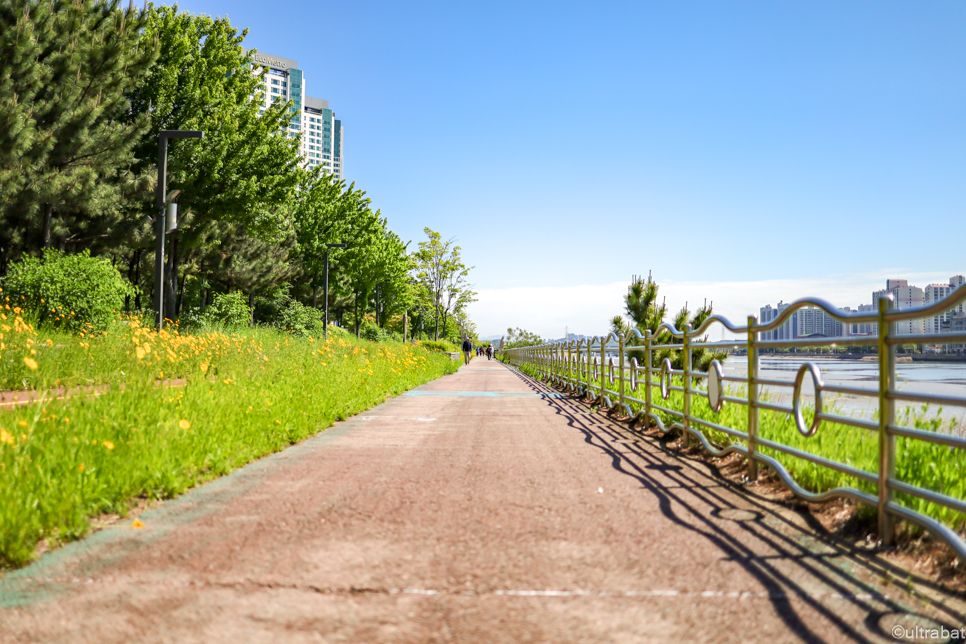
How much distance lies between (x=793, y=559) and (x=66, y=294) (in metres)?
14.9

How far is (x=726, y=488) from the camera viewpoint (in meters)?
5.15

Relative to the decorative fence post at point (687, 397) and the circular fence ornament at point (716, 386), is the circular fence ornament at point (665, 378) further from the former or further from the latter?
the circular fence ornament at point (716, 386)

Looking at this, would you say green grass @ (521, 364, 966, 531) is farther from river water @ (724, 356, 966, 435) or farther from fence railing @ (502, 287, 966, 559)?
river water @ (724, 356, 966, 435)

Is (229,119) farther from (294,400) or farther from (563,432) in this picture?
(563,432)

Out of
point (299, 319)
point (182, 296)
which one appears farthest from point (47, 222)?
point (299, 319)

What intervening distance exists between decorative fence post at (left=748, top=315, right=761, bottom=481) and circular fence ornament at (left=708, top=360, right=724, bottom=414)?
0.54m

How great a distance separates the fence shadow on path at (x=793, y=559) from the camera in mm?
2646

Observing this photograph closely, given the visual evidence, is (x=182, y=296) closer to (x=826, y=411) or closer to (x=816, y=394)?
(x=826, y=411)

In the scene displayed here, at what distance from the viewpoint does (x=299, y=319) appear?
39.0 m

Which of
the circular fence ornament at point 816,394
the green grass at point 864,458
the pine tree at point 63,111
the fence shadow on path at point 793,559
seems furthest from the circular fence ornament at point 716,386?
the pine tree at point 63,111

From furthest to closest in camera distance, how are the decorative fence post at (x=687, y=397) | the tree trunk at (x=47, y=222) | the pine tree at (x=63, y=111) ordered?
the tree trunk at (x=47, y=222)
the pine tree at (x=63, y=111)
the decorative fence post at (x=687, y=397)

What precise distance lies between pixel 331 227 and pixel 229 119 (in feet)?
59.3

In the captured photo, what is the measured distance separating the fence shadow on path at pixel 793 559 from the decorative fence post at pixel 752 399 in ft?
Answer: 0.85

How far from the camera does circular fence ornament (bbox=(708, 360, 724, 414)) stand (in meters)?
6.08
